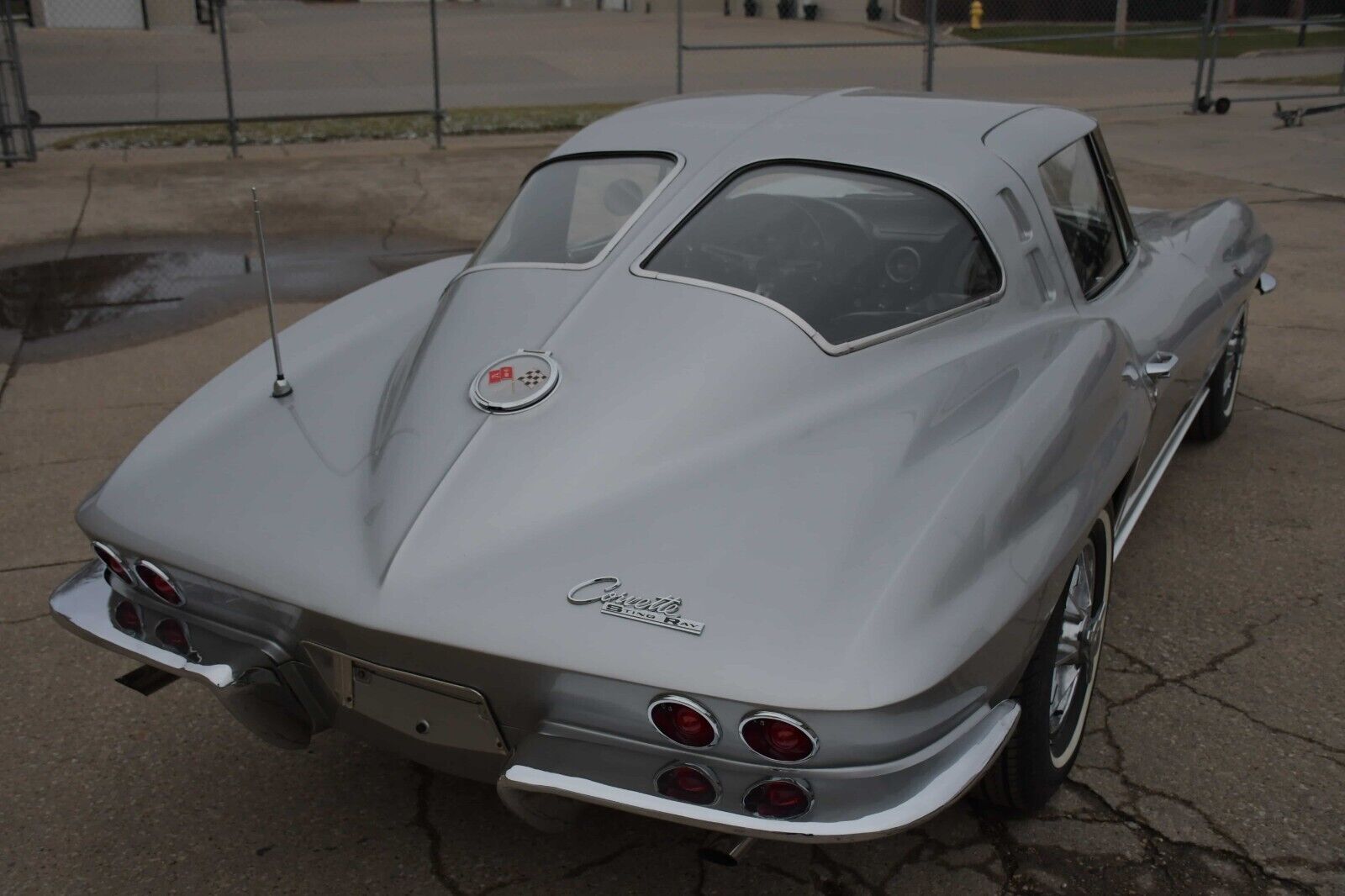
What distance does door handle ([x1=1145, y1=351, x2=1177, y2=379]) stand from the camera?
337cm

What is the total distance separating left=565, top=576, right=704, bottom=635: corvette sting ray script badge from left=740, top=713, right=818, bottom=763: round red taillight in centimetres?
19

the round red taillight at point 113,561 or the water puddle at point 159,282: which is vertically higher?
the round red taillight at point 113,561

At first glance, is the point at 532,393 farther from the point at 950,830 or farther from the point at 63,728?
the point at 63,728

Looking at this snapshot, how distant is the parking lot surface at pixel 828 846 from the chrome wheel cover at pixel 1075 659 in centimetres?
15

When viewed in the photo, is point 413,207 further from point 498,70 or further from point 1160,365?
point 498,70

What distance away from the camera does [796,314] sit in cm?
286

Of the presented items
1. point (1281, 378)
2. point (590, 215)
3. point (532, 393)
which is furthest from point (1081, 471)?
point (1281, 378)

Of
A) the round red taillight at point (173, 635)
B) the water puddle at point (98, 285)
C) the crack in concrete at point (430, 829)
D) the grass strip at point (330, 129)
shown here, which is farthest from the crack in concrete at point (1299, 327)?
the grass strip at point (330, 129)

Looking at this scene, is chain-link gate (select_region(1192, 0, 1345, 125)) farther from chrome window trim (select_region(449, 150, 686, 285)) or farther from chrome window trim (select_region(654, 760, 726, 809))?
chrome window trim (select_region(654, 760, 726, 809))

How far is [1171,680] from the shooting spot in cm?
329

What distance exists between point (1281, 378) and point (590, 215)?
3829mm

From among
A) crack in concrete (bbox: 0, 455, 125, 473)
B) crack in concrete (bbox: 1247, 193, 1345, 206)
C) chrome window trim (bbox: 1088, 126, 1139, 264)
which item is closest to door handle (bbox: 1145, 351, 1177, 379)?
chrome window trim (bbox: 1088, 126, 1139, 264)

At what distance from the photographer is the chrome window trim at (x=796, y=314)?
284cm

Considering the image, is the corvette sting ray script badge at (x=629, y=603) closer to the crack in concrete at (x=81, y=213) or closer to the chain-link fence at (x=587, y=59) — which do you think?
the crack in concrete at (x=81, y=213)
